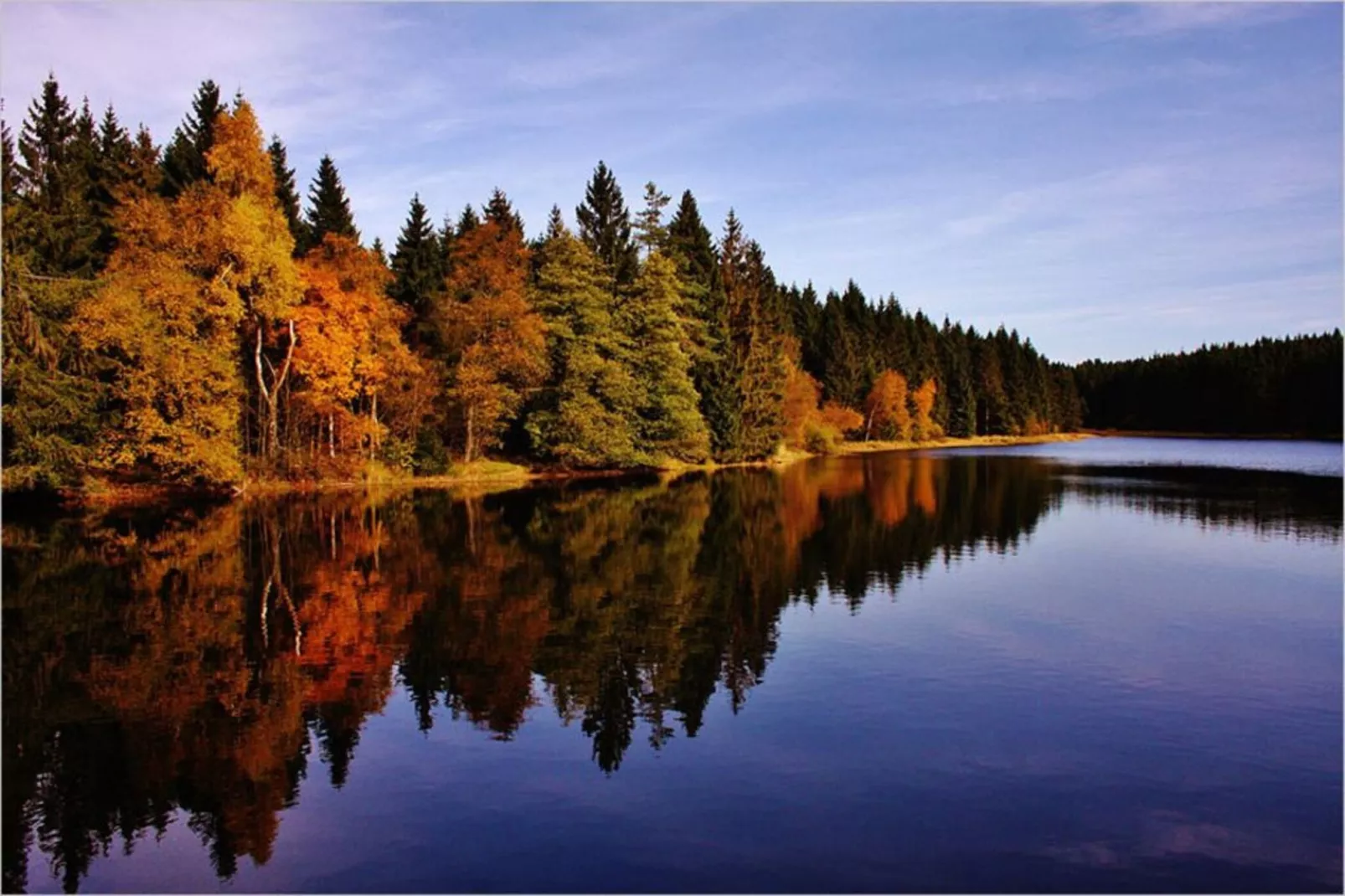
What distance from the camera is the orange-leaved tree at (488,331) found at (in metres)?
55.9

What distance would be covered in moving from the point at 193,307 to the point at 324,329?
749 cm

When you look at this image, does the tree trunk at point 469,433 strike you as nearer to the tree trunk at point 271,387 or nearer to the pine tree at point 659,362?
the tree trunk at point 271,387

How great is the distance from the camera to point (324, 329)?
48.8 meters

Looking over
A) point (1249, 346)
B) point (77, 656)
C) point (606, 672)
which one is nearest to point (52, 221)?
point (77, 656)

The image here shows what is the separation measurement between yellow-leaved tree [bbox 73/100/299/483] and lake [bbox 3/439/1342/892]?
430 inches

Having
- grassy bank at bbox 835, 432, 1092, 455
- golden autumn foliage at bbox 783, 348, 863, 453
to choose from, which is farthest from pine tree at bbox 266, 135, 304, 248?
grassy bank at bbox 835, 432, 1092, 455

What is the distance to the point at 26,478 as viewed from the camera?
3919cm

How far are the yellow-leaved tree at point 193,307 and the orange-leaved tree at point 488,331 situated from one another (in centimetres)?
1209

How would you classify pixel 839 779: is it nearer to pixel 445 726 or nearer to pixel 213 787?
pixel 445 726

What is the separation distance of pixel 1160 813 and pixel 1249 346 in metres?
183

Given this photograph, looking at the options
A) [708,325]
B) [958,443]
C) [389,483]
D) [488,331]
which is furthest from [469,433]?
[958,443]

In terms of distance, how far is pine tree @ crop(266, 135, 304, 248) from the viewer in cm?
6028

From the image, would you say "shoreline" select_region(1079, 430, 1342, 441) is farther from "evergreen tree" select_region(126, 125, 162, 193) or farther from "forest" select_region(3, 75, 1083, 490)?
"evergreen tree" select_region(126, 125, 162, 193)

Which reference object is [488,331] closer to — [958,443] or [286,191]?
[286,191]
